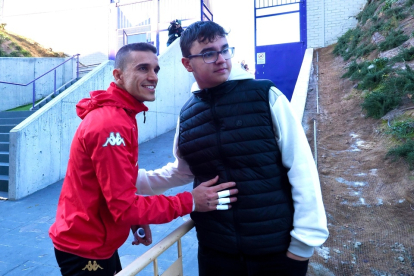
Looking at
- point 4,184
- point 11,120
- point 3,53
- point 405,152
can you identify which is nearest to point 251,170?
point 405,152

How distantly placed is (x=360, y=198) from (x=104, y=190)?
3.52m

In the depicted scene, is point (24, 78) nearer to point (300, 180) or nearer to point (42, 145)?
point (42, 145)

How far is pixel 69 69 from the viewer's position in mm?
12797

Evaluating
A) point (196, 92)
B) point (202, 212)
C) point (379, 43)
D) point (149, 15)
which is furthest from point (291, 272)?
point (149, 15)

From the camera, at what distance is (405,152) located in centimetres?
424

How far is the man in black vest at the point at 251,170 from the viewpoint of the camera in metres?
1.41

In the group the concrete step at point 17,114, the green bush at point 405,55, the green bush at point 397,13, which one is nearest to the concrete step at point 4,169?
the concrete step at point 17,114

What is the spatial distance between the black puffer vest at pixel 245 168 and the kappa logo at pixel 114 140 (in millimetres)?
428

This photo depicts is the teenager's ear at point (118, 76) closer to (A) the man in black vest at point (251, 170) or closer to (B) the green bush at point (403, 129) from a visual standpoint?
(A) the man in black vest at point (251, 170)

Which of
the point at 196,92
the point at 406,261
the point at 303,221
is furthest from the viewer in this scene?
the point at 406,261

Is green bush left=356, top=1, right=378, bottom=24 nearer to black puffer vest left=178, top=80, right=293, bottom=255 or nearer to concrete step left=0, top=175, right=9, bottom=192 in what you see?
black puffer vest left=178, top=80, right=293, bottom=255

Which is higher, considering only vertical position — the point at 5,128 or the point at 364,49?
the point at 364,49

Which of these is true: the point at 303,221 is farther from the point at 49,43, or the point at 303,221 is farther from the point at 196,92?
the point at 49,43

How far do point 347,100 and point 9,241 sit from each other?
689 centimetres
